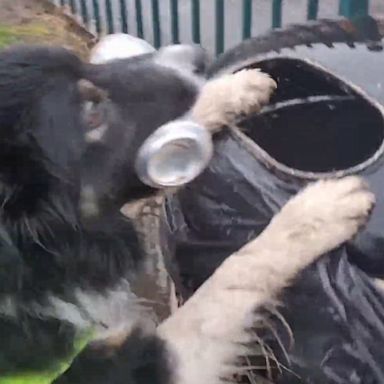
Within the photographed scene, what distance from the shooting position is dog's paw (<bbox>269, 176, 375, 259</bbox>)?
6.40 ft

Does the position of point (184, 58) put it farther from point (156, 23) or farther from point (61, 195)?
point (156, 23)

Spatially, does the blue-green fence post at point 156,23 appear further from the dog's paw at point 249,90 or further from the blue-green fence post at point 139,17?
the dog's paw at point 249,90

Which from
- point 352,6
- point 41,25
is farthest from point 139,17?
point 352,6

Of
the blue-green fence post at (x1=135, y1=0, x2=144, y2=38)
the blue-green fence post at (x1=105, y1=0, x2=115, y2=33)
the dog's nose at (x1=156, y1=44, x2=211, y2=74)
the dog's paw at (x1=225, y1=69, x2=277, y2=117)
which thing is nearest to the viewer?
the dog's paw at (x1=225, y1=69, x2=277, y2=117)

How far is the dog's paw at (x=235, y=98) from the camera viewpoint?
85.1 inches

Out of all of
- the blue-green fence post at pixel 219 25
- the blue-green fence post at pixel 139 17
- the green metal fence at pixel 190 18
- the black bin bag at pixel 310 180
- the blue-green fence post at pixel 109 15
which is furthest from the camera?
the blue-green fence post at pixel 109 15

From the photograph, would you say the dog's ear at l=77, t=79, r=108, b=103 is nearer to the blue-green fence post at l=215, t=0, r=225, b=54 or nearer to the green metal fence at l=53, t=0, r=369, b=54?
the green metal fence at l=53, t=0, r=369, b=54

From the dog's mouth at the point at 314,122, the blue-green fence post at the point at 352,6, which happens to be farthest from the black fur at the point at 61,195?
the blue-green fence post at the point at 352,6

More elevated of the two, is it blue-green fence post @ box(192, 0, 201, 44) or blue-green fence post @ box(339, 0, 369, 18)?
blue-green fence post @ box(339, 0, 369, 18)

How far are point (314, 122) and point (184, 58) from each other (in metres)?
0.45

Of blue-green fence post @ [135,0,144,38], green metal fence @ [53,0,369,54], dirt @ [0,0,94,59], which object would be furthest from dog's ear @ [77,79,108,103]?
blue-green fence post @ [135,0,144,38]

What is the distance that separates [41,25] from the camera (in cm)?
588

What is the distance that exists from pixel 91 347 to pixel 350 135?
31.1 inches

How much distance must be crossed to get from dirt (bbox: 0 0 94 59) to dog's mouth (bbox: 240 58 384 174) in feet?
8.27
